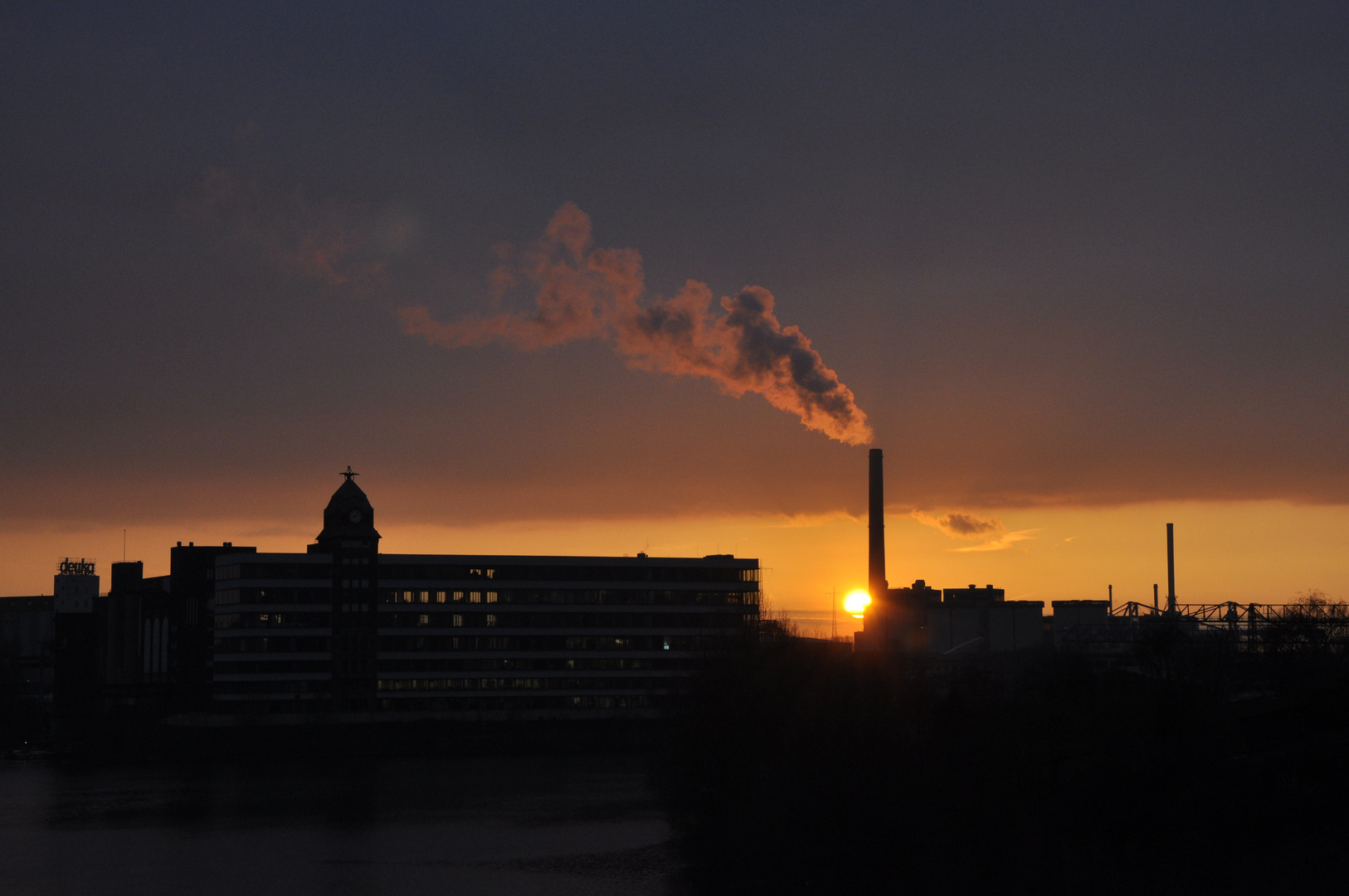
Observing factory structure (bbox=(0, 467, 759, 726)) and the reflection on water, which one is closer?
the reflection on water

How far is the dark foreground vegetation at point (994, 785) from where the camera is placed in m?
49.5

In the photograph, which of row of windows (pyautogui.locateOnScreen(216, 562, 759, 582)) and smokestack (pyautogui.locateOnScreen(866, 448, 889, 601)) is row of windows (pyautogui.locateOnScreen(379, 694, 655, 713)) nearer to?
row of windows (pyautogui.locateOnScreen(216, 562, 759, 582))

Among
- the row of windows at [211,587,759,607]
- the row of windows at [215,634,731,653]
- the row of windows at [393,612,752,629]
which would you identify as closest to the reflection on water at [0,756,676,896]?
the row of windows at [215,634,731,653]

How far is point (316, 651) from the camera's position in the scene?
5369 inches

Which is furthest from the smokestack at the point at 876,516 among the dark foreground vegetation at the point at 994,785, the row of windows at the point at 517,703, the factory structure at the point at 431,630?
the dark foreground vegetation at the point at 994,785

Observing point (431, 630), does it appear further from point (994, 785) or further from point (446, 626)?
point (994, 785)

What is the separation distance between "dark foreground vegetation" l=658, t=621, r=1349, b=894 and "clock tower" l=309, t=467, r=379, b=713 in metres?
74.0

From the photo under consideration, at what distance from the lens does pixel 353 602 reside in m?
139

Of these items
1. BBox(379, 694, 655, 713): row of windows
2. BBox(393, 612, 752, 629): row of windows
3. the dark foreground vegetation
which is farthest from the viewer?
BBox(393, 612, 752, 629): row of windows

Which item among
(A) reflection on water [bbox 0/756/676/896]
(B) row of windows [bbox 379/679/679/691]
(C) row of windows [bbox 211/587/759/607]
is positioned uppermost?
(C) row of windows [bbox 211/587/759/607]

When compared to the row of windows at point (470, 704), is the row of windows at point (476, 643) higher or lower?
higher

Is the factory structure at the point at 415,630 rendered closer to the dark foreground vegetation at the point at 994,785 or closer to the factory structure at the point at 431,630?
the factory structure at the point at 431,630

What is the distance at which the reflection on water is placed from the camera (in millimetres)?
60219

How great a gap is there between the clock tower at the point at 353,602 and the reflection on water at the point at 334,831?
54.9 feet
